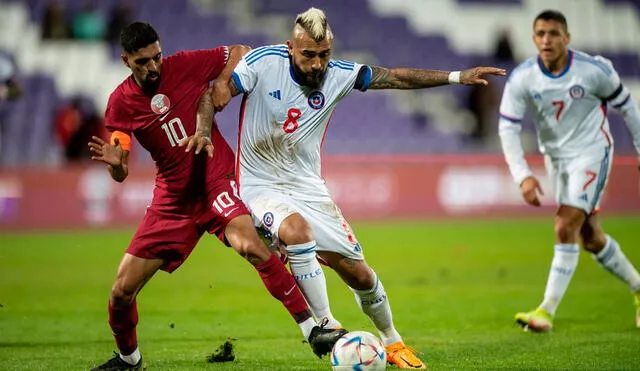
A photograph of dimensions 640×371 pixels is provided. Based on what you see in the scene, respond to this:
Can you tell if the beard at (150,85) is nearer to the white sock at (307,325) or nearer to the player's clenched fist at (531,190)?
the white sock at (307,325)

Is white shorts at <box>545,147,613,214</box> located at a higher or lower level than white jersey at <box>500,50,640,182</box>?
lower

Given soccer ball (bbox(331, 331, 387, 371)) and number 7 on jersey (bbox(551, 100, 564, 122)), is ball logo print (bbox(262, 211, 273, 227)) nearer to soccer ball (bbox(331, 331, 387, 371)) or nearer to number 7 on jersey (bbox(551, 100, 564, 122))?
soccer ball (bbox(331, 331, 387, 371))

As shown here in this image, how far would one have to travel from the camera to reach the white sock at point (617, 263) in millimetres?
9117

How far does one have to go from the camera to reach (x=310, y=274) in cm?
653

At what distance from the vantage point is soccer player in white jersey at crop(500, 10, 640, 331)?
8742 millimetres

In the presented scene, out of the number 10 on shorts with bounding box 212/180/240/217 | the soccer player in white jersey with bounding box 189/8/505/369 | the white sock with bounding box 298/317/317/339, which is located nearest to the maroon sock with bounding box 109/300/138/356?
the number 10 on shorts with bounding box 212/180/240/217

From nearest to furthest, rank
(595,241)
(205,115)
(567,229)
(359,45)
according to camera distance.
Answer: (205,115), (567,229), (595,241), (359,45)

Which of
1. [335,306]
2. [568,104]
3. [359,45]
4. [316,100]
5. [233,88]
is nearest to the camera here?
[233,88]

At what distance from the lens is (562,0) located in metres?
25.2

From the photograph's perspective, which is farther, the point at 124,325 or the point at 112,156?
the point at 124,325

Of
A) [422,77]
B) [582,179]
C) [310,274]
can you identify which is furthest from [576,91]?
[310,274]

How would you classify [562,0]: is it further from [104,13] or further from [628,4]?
[104,13]

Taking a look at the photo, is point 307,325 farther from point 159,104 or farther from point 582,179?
point 582,179

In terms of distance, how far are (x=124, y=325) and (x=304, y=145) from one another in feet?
5.64
